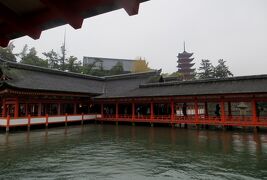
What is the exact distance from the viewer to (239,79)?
22.7m

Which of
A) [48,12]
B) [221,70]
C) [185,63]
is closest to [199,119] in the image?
[48,12]

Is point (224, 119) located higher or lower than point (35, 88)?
lower

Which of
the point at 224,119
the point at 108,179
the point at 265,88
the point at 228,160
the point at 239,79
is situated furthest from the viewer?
the point at 239,79

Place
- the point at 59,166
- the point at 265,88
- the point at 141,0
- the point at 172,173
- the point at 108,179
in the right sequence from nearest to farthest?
1. the point at 141,0
2. the point at 108,179
3. the point at 172,173
4. the point at 59,166
5. the point at 265,88

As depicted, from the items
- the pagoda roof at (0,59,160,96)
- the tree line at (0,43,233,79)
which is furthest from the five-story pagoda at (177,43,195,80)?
the pagoda roof at (0,59,160,96)

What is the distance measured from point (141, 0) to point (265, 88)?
18878 mm

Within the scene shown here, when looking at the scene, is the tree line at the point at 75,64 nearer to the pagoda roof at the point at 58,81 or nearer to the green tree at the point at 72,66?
the green tree at the point at 72,66

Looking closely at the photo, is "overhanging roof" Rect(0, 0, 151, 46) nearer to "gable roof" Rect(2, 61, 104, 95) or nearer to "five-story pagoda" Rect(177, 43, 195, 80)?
"gable roof" Rect(2, 61, 104, 95)

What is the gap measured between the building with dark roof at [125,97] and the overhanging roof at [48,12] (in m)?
17.6

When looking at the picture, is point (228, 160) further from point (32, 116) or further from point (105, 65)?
point (105, 65)

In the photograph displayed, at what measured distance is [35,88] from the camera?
2225 cm

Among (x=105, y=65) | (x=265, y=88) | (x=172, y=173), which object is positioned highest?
(x=105, y=65)

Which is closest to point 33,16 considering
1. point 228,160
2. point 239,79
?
point 228,160

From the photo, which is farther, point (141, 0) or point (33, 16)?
point (33, 16)
